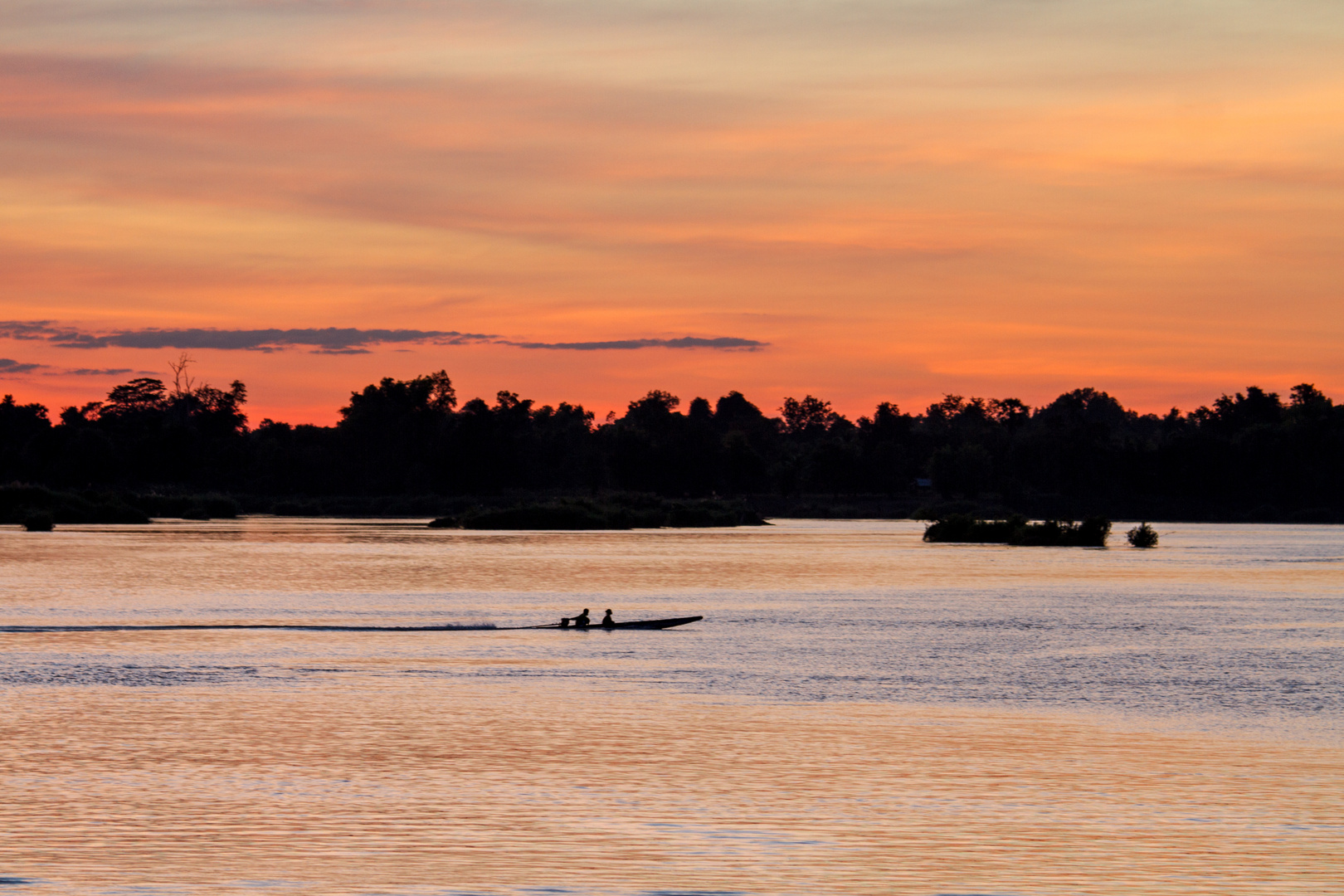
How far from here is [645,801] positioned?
20.8m

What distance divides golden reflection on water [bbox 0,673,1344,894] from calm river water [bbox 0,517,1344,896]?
3.3 inches

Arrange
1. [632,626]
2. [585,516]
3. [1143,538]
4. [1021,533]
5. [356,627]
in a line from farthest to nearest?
[585,516] < [1021,533] < [1143,538] < [632,626] < [356,627]

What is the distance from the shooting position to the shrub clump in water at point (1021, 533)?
13212 cm

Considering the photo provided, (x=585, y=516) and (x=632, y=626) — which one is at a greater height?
(x=585, y=516)

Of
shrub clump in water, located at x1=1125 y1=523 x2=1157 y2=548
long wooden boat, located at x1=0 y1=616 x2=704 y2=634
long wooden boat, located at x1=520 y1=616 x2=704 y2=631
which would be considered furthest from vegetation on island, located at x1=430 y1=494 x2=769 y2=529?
long wooden boat, located at x1=520 y1=616 x2=704 y2=631

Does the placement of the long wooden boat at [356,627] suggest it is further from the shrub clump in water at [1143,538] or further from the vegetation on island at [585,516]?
the vegetation on island at [585,516]

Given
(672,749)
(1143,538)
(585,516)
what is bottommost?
(672,749)

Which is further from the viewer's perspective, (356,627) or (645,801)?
(356,627)

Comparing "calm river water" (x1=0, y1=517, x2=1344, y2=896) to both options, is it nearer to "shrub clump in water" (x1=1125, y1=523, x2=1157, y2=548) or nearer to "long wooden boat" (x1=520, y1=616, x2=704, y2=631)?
"long wooden boat" (x1=520, y1=616, x2=704, y2=631)

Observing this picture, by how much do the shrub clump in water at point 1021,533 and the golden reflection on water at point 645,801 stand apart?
107 metres

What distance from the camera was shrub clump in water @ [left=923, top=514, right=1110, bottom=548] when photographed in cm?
13212

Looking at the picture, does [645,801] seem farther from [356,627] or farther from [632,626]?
[356,627]

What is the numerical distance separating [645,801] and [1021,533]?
394ft

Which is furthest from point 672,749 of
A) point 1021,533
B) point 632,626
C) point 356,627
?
point 1021,533
